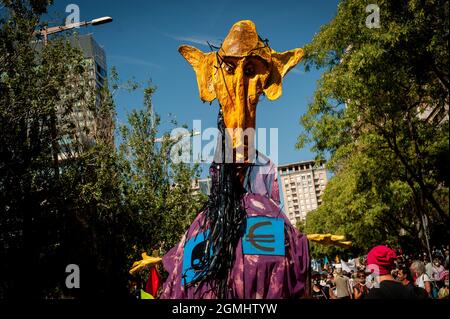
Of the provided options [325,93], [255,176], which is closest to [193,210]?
[325,93]

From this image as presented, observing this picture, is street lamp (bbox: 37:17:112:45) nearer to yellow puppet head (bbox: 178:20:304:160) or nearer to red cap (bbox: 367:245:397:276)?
yellow puppet head (bbox: 178:20:304:160)

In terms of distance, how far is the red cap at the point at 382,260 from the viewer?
2.83 m

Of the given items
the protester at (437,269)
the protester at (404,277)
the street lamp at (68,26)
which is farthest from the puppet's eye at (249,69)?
the street lamp at (68,26)

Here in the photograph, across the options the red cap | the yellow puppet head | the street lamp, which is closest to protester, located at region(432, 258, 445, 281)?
the red cap

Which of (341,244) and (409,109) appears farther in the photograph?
(341,244)

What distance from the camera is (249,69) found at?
15.2 ft

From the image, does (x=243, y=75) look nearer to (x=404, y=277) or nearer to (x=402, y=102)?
(x=402, y=102)

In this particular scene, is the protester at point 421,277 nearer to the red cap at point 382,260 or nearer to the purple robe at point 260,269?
the red cap at point 382,260

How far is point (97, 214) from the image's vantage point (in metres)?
9.81

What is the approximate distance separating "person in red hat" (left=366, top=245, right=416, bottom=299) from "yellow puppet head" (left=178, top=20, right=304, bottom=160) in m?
1.84

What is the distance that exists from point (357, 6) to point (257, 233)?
645 cm
